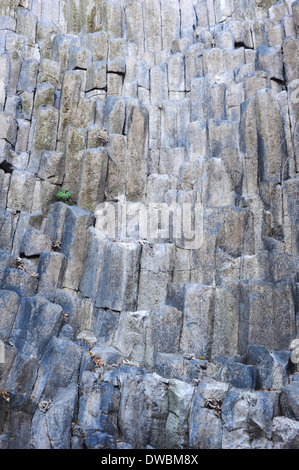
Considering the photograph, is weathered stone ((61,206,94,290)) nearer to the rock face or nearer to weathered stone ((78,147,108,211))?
the rock face

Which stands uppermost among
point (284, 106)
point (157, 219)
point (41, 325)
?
point (284, 106)

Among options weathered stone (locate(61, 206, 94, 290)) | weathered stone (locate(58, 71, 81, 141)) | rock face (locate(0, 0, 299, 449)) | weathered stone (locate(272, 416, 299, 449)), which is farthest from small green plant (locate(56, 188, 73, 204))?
weathered stone (locate(272, 416, 299, 449))

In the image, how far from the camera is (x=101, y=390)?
11055 mm

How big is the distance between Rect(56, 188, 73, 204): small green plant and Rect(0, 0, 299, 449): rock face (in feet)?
0.29

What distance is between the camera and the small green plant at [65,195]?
16.4 metres

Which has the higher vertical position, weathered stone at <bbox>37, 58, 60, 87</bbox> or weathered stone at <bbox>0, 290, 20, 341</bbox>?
weathered stone at <bbox>37, 58, 60, 87</bbox>

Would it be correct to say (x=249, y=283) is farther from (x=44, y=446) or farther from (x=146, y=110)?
(x=146, y=110)

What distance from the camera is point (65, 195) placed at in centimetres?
1638

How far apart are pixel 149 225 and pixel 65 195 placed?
3078 millimetres

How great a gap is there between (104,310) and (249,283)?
412 centimetres

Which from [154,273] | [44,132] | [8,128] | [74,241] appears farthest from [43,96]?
[154,273]

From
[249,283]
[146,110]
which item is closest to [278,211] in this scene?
[249,283]

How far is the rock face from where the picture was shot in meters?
10.8

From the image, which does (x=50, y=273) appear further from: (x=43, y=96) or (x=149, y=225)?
(x=43, y=96)
